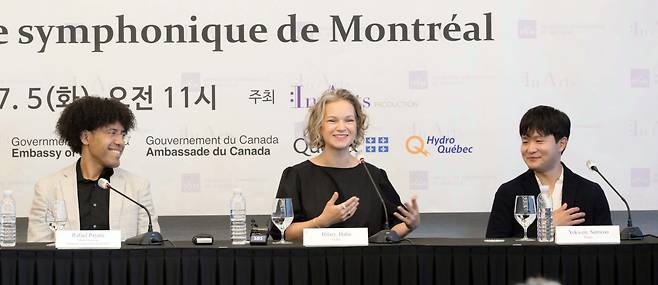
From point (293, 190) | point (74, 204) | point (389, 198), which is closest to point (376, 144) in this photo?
point (389, 198)

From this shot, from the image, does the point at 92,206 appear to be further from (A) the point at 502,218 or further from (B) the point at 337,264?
(A) the point at 502,218

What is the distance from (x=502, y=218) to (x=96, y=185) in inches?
63.8

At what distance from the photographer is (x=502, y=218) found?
3756 millimetres

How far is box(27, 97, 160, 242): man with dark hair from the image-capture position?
12.9 ft

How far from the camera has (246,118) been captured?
16.4 ft

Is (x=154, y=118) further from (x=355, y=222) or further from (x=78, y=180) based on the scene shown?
(x=355, y=222)

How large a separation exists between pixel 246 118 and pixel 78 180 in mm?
1203

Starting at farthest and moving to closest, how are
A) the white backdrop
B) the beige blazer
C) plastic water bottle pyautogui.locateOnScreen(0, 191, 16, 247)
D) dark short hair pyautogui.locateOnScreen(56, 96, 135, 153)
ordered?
the white backdrop
dark short hair pyautogui.locateOnScreen(56, 96, 135, 153)
the beige blazer
plastic water bottle pyautogui.locateOnScreen(0, 191, 16, 247)

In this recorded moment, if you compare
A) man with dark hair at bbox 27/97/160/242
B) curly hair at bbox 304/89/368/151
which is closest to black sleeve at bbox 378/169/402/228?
curly hair at bbox 304/89/368/151

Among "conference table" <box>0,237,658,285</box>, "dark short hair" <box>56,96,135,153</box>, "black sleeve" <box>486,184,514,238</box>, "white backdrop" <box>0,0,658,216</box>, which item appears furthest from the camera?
"white backdrop" <box>0,0,658,216</box>

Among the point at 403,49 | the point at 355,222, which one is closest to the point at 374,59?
the point at 403,49

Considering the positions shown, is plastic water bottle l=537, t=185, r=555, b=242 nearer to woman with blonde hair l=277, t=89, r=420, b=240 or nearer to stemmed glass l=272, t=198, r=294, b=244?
woman with blonde hair l=277, t=89, r=420, b=240

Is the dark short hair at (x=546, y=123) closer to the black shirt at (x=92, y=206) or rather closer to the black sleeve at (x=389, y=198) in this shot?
the black sleeve at (x=389, y=198)

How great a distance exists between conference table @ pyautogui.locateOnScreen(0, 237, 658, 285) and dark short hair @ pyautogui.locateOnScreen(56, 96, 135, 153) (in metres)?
0.98
